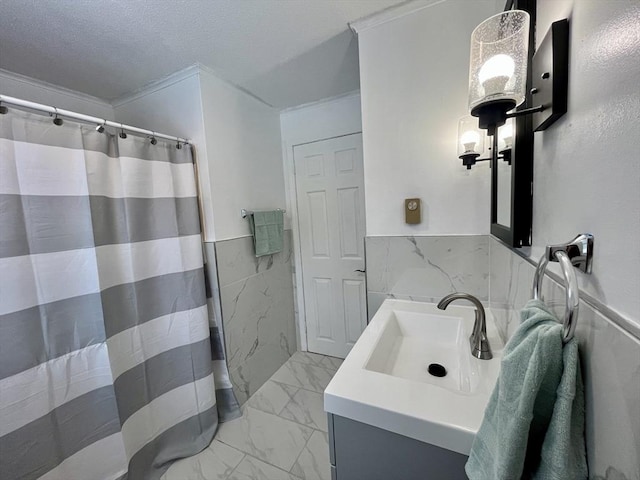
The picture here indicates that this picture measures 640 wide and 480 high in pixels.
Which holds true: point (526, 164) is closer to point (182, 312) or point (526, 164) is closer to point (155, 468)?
point (182, 312)

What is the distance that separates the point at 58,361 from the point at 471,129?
2005 millimetres

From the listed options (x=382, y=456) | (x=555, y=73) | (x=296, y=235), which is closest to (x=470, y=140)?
(x=555, y=73)

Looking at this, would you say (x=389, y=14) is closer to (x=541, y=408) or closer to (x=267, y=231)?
(x=267, y=231)

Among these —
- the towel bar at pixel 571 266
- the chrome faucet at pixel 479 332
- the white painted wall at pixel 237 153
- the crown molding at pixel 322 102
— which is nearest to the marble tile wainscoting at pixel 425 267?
the chrome faucet at pixel 479 332

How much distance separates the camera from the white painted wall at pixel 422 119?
3.83 ft

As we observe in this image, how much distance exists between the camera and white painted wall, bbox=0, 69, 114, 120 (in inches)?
57.4

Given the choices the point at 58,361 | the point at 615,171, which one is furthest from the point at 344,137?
the point at 58,361

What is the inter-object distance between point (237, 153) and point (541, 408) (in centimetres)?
195

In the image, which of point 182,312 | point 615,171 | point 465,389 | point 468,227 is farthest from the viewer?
point 182,312

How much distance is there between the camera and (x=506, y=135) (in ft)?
2.64

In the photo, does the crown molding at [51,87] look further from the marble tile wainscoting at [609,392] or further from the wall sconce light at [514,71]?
the marble tile wainscoting at [609,392]

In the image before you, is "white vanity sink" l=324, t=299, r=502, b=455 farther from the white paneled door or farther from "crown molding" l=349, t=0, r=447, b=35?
"crown molding" l=349, t=0, r=447, b=35

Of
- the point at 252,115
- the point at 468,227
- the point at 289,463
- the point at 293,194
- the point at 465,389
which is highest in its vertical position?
the point at 252,115

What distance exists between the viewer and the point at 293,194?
7.68 ft
